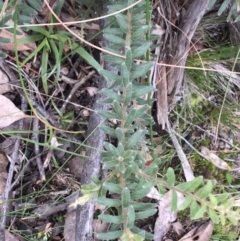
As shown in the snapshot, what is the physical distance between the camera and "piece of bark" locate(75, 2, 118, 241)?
150cm

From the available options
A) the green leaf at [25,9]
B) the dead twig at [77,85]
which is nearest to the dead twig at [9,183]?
the dead twig at [77,85]

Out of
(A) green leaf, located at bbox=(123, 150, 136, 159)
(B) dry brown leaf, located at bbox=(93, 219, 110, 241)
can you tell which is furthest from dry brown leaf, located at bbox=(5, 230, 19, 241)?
(A) green leaf, located at bbox=(123, 150, 136, 159)

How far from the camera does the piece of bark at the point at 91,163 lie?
1.50m

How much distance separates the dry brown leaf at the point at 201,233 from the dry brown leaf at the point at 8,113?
0.80 meters

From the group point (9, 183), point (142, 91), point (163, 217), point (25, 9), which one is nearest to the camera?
point (142, 91)

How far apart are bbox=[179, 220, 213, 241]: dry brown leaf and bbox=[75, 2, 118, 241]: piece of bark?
489 mm

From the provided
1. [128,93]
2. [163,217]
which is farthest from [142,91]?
[163,217]

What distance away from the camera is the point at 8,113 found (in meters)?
1.67

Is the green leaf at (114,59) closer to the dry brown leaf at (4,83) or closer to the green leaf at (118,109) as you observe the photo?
the green leaf at (118,109)

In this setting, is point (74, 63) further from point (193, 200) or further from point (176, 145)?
point (193, 200)

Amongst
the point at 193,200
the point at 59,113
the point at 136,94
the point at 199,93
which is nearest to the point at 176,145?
the point at 199,93

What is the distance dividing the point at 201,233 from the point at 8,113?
34.7 inches

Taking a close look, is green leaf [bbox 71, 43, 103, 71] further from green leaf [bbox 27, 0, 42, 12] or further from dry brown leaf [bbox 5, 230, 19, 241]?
dry brown leaf [bbox 5, 230, 19, 241]

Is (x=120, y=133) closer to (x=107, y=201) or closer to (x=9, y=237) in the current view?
(x=107, y=201)
